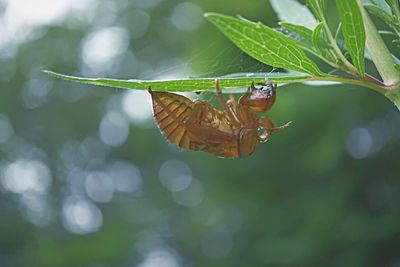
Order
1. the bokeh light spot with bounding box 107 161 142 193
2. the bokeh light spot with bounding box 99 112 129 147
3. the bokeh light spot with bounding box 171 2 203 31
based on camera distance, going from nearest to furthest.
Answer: the bokeh light spot with bounding box 171 2 203 31, the bokeh light spot with bounding box 99 112 129 147, the bokeh light spot with bounding box 107 161 142 193

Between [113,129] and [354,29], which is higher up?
[113,129]

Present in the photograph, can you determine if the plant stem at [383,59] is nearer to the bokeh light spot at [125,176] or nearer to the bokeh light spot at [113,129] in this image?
the bokeh light spot at [113,129]

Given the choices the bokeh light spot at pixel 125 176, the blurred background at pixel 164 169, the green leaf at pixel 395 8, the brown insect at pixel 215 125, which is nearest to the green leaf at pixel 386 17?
the green leaf at pixel 395 8

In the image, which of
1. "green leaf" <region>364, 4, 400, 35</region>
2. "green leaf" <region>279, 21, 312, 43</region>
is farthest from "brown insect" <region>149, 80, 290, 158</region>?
"green leaf" <region>364, 4, 400, 35</region>

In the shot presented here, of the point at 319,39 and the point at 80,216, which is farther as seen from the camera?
the point at 80,216

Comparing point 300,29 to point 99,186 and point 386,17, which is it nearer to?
point 386,17

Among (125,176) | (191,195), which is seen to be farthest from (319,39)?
(125,176)

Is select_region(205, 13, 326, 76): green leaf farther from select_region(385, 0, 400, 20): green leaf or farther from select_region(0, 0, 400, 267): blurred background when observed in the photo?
select_region(0, 0, 400, 267): blurred background
